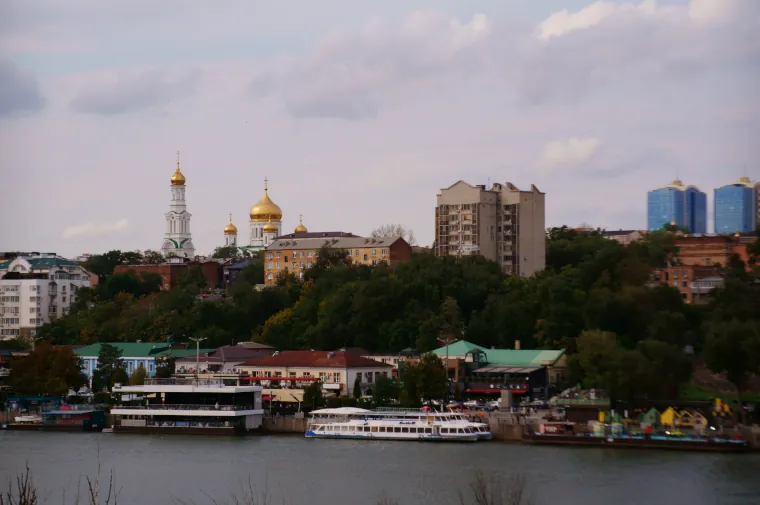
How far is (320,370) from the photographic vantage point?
52875 mm

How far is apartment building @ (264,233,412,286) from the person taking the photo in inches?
2926

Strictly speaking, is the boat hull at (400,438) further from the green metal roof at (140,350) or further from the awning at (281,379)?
the green metal roof at (140,350)

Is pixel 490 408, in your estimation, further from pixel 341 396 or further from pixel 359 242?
pixel 359 242

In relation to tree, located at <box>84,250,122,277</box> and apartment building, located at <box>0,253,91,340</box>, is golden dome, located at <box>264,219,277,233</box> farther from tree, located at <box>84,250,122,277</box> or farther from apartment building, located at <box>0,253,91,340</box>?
apartment building, located at <box>0,253,91,340</box>

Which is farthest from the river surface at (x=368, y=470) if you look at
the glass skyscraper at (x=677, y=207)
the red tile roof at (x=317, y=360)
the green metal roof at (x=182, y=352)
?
the glass skyscraper at (x=677, y=207)

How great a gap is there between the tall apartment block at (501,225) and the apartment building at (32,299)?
24349 millimetres

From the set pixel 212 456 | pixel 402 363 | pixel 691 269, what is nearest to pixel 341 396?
pixel 402 363

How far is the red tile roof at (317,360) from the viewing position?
173 feet

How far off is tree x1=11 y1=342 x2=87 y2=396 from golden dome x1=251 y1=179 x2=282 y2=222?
1884 inches

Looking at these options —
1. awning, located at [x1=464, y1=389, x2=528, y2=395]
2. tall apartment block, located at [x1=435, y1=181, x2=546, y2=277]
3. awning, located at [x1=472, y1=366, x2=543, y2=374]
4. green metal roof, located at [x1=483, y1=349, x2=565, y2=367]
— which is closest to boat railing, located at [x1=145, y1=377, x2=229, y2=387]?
awning, located at [x1=464, y1=389, x2=528, y2=395]

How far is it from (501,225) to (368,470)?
36683 millimetres

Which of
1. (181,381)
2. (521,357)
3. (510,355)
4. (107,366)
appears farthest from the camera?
(107,366)

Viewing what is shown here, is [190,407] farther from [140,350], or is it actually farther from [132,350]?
[132,350]

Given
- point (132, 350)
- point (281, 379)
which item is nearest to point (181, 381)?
point (281, 379)
